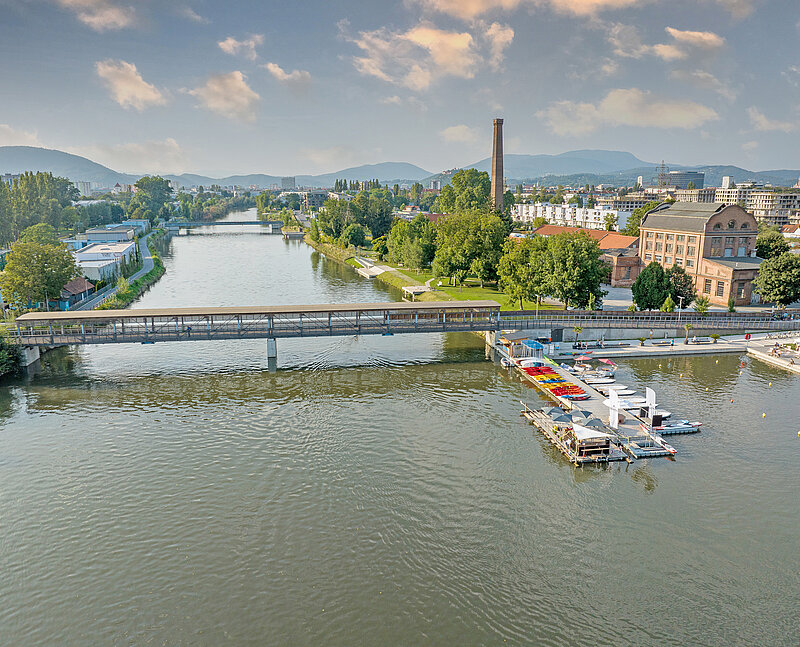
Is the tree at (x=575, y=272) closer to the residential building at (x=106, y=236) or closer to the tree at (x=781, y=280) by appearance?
the tree at (x=781, y=280)

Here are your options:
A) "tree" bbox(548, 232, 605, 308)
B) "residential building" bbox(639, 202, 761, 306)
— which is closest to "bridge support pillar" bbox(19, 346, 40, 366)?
"tree" bbox(548, 232, 605, 308)

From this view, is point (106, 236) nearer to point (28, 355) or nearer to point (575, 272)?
point (28, 355)

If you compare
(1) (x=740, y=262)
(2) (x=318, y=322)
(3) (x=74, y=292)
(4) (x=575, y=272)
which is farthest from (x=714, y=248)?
(3) (x=74, y=292)

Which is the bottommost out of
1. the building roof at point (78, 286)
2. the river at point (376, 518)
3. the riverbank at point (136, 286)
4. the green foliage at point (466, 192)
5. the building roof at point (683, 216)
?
the river at point (376, 518)

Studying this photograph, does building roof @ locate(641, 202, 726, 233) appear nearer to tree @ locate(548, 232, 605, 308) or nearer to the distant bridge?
the distant bridge

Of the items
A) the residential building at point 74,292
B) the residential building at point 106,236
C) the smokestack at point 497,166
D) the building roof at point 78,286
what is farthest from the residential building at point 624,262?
the residential building at point 106,236

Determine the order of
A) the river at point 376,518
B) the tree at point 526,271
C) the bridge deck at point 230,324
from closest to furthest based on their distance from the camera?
1. the river at point 376,518
2. the bridge deck at point 230,324
3. the tree at point 526,271
